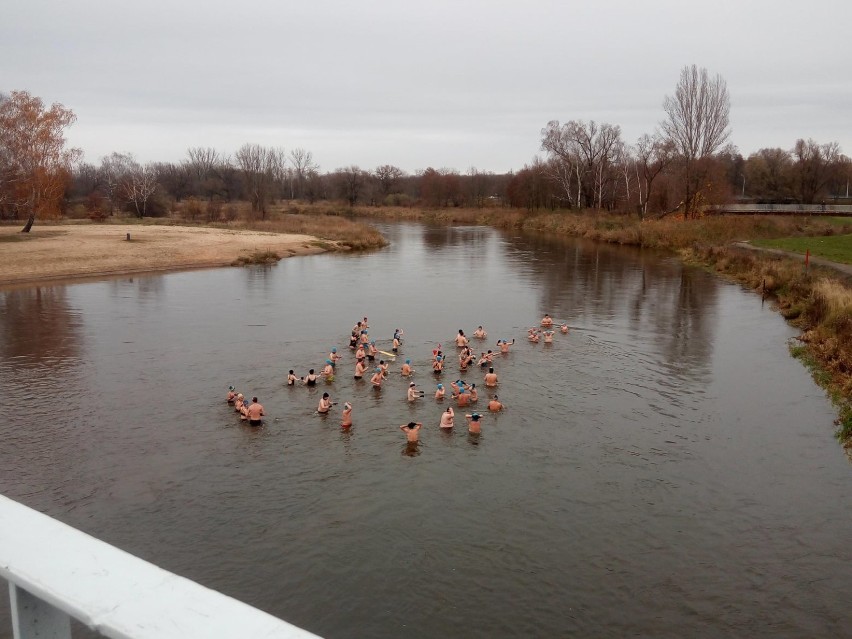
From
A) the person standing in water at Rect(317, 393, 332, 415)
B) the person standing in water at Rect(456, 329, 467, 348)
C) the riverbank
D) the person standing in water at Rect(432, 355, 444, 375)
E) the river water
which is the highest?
the riverbank

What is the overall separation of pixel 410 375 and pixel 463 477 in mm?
7374

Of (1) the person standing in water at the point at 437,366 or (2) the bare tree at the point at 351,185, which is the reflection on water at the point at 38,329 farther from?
(2) the bare tree at the point at 351,185

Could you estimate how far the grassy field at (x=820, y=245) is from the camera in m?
42.1

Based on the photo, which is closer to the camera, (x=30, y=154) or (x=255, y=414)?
(x=255, y=414)

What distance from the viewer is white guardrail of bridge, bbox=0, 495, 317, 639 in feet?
6.29

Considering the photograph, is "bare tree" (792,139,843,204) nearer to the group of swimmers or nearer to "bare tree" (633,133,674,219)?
"bare tree" (633,133,674,219)

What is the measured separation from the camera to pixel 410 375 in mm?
22625

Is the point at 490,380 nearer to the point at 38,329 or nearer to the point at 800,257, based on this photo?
the point at 38,329

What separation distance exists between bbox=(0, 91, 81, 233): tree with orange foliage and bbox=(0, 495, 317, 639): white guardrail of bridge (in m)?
60.2

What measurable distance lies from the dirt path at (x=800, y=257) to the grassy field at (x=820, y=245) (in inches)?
23.9

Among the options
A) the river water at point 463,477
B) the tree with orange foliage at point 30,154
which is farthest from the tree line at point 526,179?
the river water at point 463,477

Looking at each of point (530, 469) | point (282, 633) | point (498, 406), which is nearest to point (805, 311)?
point (498, 406)

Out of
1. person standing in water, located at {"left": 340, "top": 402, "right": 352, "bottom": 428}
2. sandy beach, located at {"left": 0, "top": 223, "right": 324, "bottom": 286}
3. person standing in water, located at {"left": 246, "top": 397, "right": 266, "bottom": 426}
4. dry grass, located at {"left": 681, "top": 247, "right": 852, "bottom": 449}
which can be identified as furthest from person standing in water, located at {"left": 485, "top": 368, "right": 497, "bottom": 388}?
sandy beach, located at {"left": 0, "top": 223, "right": 324, "bottom": 286}

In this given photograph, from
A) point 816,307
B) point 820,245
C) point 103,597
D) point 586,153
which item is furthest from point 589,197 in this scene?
point 103,597
